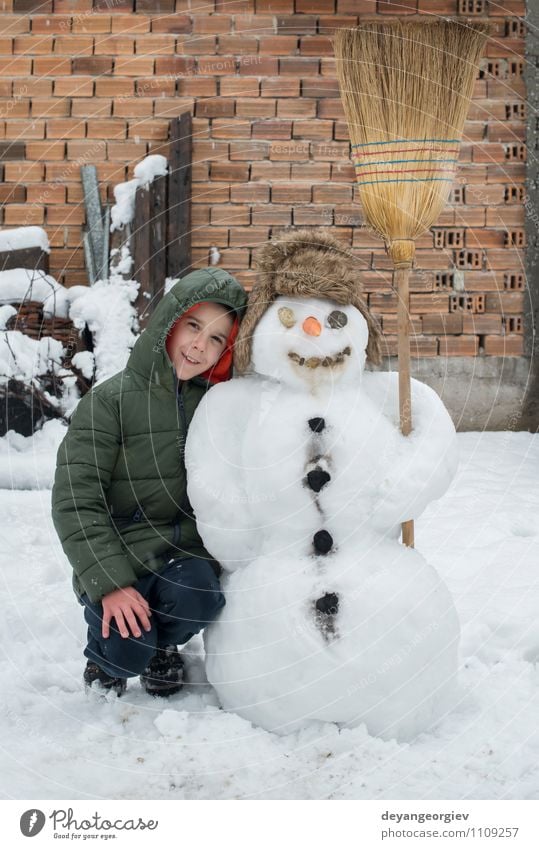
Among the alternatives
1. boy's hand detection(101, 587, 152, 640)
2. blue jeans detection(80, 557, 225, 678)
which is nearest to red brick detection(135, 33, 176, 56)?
blue jeans detection(80, 557, 225, 678)

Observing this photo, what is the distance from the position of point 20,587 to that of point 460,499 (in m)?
2.07

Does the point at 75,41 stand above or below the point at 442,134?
above

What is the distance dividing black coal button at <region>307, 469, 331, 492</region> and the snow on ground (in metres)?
0.55

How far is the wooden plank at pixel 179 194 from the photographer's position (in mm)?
4523

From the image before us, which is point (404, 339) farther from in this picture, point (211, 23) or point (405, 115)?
point (211, 23)

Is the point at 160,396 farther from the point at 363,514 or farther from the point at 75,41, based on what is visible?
the point at 75,41

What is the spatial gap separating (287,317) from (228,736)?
98 centimetres

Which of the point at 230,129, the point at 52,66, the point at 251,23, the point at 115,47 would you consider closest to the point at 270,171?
the point at 230,129

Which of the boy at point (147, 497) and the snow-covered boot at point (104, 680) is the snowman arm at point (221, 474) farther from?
the snow-covered boot at point (104, 680)

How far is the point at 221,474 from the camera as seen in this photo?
1.91 m

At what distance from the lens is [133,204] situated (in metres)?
4.52

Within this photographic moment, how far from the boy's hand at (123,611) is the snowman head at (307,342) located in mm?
638
